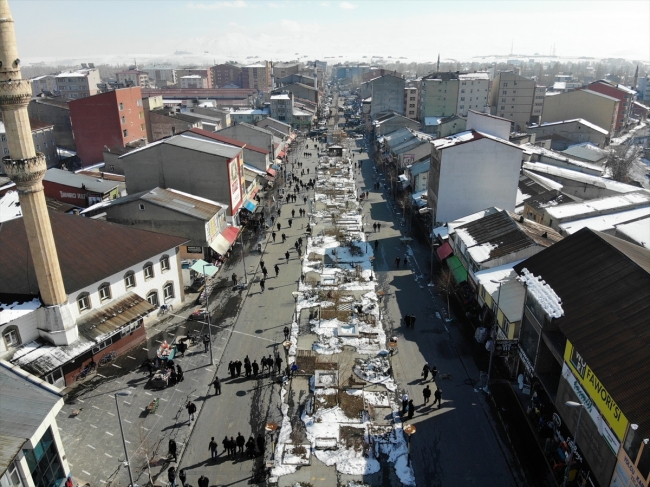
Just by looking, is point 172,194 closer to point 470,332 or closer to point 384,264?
point 384,264

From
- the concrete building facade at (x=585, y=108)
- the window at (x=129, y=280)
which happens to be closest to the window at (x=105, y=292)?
the window at (x=129, y=280)

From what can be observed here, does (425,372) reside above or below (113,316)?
below

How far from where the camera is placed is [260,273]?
118ft

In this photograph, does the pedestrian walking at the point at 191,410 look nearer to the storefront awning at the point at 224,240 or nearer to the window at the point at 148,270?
the window at the point at 148,270

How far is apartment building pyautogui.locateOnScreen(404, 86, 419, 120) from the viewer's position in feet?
368

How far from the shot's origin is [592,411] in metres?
17.0

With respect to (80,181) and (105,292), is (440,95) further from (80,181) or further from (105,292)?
(105,292)

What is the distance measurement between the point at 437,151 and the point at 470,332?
59.4 ft

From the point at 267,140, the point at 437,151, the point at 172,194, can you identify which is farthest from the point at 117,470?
the point at 267,140

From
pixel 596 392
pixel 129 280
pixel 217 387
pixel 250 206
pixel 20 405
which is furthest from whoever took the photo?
pixel 250 206

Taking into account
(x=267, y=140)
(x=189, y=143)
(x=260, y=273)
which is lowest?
Answer: (x=260, y=273)

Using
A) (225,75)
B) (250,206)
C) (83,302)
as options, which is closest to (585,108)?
Result: (250,206)

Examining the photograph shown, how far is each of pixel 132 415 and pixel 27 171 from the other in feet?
37.7

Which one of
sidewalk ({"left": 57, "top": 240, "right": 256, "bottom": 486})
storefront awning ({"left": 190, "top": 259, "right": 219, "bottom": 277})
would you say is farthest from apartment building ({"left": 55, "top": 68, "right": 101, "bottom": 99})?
sidewalk ({"left": 57, "top": 240, "right": 256, "bottom": 486})
